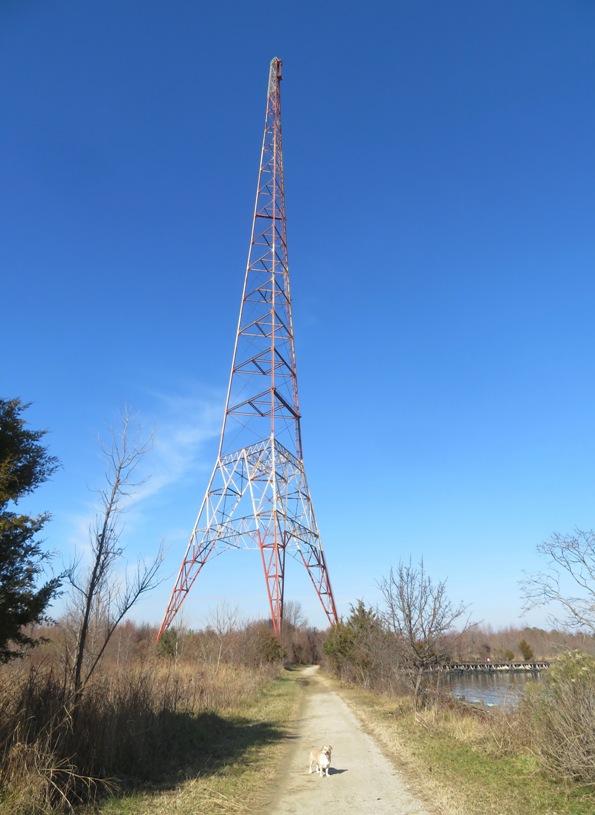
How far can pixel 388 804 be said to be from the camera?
23.8 ft

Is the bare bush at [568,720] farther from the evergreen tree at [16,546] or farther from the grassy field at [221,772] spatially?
the evergreen tree at [16,546]

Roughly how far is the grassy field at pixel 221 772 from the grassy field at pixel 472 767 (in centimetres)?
249

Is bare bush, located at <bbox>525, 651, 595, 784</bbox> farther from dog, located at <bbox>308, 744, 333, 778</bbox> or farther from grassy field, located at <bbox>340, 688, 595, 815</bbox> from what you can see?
dog, located at <bbox>308, 744, 333, 778</bbox>

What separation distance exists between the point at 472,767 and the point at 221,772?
14.2ft

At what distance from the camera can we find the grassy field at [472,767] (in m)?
6.97

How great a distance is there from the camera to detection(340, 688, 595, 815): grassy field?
22.9ft

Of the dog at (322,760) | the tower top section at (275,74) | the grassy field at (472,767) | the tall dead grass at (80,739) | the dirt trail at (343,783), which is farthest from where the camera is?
the tower top section at (275,74)

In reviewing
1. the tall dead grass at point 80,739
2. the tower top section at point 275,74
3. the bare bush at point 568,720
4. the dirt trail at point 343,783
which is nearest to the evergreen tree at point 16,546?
the tall dead grass at point 80,739

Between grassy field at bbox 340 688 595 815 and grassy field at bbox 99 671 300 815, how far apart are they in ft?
8.18

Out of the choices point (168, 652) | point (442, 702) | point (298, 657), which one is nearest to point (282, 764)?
point (442, 702)

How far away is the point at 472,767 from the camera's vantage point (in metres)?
9.03

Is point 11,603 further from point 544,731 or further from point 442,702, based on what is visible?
point 442,702

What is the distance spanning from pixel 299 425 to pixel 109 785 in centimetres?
2730

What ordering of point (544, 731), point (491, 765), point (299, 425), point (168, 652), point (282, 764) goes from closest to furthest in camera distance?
point (544, 731), point (491, 765), point (282, 764), point (168, 652), point (299, 425)
